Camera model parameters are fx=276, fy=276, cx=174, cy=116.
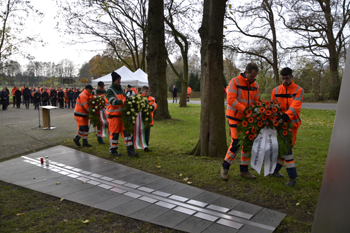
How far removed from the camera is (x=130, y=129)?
7816 millimetres

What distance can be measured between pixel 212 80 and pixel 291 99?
2236 mm

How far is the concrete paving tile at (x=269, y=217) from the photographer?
3969mm

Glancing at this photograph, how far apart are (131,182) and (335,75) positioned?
28.4 metres

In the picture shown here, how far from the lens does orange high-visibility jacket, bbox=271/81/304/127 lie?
16.9 ft

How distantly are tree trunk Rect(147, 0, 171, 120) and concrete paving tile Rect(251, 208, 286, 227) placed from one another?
36.6ft

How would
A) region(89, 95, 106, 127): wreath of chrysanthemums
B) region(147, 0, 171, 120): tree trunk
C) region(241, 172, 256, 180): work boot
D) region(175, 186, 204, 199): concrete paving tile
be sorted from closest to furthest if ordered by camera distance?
region(175, 186, 204, 199): concrete paving tile
region(241, 172, 256, 180): work boot
region(89, 95, 106, 127): wreath of chrysanthemums
region(147, 0, 171, 120): tree trunk

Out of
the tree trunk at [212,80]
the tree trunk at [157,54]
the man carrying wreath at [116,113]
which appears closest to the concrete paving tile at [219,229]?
the tree trunk at [212,80]

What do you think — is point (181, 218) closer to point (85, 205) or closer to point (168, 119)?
point (85, 205)

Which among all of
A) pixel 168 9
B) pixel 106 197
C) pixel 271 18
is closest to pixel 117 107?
pixel 106 197

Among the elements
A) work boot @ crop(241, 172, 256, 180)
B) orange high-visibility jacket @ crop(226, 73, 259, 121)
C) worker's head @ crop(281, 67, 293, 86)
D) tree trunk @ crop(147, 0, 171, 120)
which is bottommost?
work boot @ crop(241, 172, 256, 180)

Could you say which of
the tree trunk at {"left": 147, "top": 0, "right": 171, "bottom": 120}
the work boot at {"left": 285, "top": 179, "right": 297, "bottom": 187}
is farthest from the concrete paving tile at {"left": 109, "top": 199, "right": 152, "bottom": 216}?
the tree trunk at {"left": 147, "top": 0, "right": 171, "bottom": 120}

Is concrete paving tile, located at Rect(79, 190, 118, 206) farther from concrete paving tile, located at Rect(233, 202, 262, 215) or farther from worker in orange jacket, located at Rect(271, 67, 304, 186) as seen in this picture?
worker in orange jacket, located at Rect(271, 67, 304, 186)

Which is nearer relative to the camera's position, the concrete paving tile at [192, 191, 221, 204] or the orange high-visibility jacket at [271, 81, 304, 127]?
the concrete paving tile at [192, 191, 221, 204]

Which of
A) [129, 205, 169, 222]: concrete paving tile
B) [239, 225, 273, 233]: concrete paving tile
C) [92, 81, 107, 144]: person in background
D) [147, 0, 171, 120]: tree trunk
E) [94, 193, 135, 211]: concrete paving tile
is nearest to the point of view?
[239, 225, 273, 233]: concrete paving tile
